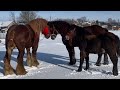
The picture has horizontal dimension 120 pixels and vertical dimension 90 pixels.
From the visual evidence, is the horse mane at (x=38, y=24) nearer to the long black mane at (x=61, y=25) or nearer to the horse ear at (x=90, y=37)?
the long black mane at (x=61, y=25)

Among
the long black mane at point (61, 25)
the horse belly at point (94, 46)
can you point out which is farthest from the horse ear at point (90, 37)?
the long black mane at point (61, 25)

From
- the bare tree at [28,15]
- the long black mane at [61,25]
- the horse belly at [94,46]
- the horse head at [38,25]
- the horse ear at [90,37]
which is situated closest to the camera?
the bare tree at [28,15]

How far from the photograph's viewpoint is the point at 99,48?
694 centimetres

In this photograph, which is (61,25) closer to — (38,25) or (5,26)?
(38,25)

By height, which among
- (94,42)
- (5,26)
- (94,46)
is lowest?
(5,26)

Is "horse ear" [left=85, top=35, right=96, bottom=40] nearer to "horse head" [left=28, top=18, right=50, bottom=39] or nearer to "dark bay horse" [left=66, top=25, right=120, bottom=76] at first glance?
"dark bay horse" [left=66, top=25, right=120, bottom=76]

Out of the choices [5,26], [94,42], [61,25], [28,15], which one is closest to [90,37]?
[94,42]

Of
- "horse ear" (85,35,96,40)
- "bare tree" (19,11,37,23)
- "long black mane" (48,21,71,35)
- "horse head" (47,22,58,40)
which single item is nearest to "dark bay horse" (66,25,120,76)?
"horse ear" (85,35,96,40)

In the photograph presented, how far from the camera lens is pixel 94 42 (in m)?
7.04

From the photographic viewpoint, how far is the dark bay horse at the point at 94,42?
21.9ft
